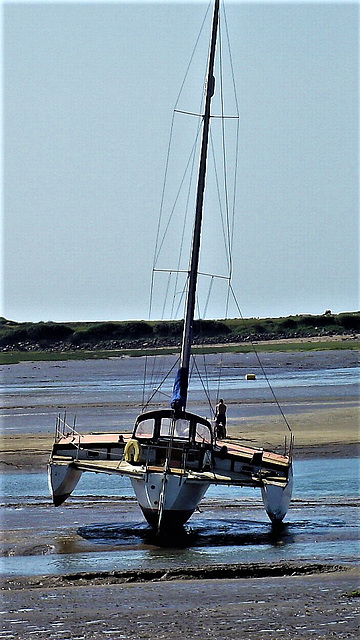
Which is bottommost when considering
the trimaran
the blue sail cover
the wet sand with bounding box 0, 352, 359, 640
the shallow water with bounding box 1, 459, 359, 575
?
the wet sand with bounding box 0, 352, 359, 640

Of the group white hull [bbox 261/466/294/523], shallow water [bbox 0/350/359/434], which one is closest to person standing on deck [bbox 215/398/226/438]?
white hull [bbox 261/466/294/523]

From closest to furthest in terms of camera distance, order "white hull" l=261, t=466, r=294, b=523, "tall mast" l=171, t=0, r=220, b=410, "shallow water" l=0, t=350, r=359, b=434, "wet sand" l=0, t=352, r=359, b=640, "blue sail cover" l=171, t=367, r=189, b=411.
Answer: "wet sand" l=0, t=352, r=359, b=640
"white hull" l=261, t=466, r=294, b=523
"blue sail cover" l=171, t=367, r=189, b=411
"tall mast" l=171, t=0, r=220, b=410
"shallow water" l=0, t=350, r=359, b=434

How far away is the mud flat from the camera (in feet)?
52.2

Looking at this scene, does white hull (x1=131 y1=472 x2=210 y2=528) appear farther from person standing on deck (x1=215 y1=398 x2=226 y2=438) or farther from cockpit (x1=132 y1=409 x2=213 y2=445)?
person standing on deck (x1=215 y1=398 x2=226 y2=438)

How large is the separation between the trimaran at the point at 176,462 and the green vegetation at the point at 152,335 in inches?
3562

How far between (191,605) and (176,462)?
7.57 m

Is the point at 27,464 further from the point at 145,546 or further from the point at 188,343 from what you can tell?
the point at 145,546

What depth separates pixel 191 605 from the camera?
17.4 m

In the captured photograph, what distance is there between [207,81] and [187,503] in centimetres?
1182

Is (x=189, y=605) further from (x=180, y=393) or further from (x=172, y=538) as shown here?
(x=180, y=393)

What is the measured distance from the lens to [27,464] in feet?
114

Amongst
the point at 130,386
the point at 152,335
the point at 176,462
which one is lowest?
the point at 176,462

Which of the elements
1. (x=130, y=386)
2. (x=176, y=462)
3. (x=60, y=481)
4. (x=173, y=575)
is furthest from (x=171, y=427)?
(x=130, y=386)

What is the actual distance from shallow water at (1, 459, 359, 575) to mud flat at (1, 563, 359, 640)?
3.90 ft
